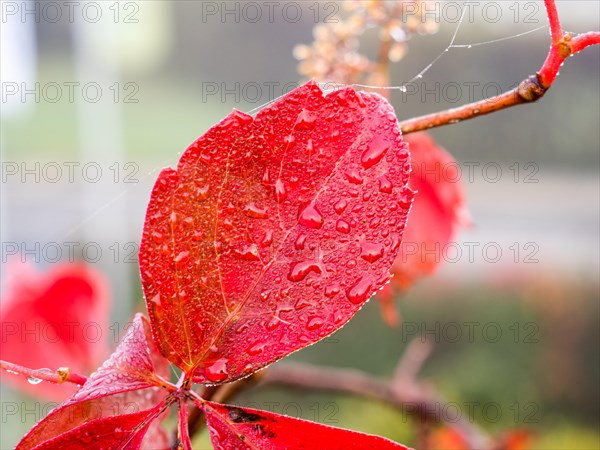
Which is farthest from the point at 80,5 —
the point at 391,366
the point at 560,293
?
the point at 560,293

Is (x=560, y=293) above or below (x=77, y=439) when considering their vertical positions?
below

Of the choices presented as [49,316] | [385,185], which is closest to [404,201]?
[385,185]

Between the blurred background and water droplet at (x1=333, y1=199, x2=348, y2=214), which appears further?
the blurred background

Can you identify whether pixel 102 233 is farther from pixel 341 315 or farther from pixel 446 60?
pixel 341 315

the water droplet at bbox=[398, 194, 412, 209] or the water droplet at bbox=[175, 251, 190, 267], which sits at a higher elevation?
the water droplet at bbox=[398, 194, 412, 209]

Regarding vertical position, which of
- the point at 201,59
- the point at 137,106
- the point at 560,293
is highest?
the point at 201,59

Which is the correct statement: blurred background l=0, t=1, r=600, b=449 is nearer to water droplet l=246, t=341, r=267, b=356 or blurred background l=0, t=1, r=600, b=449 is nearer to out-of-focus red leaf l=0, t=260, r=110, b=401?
out-of-focus red leaf l=0, t=260, r=110, b=401

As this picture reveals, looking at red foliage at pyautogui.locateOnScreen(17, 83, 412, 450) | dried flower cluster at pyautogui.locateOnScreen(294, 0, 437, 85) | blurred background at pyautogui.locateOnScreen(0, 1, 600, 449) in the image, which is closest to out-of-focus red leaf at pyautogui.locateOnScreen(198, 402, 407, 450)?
red foliage at pyautogui.locateOnScreen(17, 83, 412, 450)
